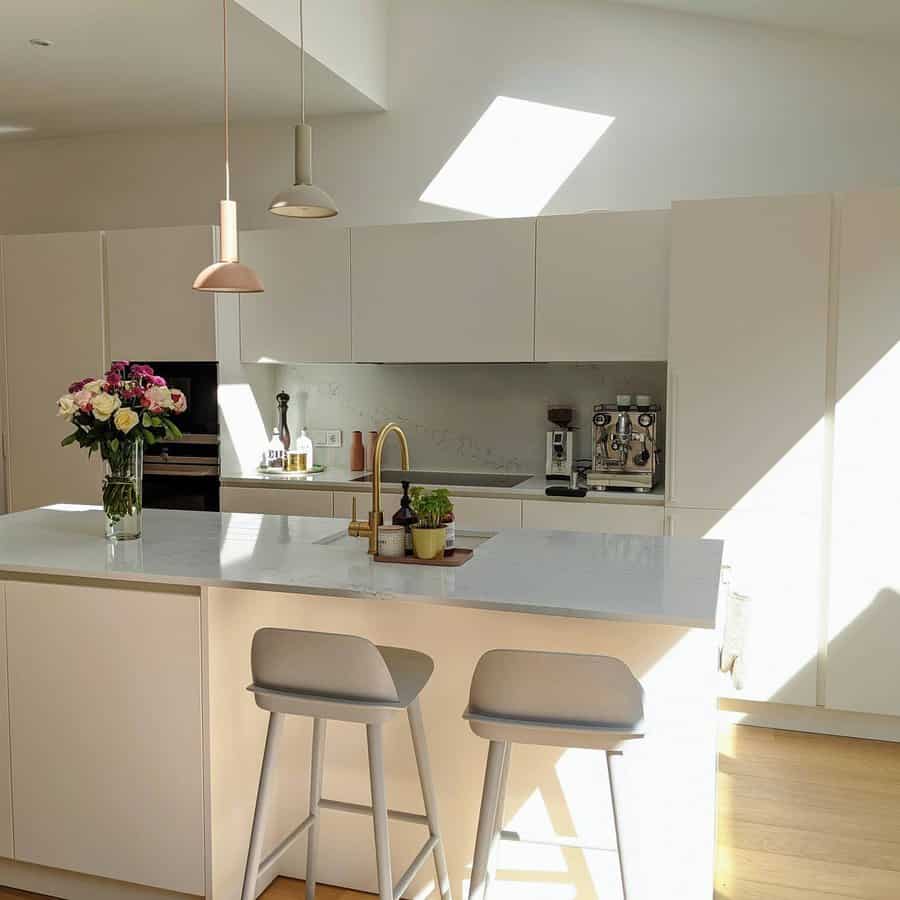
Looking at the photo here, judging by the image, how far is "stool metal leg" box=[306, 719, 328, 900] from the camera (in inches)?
91.3

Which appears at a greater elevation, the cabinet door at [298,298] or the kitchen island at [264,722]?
the cabinet door at [298,298]

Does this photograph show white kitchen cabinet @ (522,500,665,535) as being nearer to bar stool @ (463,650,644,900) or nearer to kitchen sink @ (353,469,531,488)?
kitchen sink @ (353,469,531,488)

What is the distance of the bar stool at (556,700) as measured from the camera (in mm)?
1802

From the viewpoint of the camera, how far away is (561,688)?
1820 millimetres

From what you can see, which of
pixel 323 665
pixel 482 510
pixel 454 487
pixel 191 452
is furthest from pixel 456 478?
pixel 323 665

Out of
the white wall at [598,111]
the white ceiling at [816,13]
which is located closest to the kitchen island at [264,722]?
the white wall at [598,111]

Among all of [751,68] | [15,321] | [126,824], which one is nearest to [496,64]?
[751,68]

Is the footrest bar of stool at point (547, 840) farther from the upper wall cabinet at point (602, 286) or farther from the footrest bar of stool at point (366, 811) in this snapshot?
the upper wall cabinet at point (602, 286)

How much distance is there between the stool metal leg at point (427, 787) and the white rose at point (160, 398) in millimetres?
1176

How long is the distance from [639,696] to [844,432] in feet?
7.03

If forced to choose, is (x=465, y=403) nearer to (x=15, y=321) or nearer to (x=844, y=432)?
(x=844, y=432)

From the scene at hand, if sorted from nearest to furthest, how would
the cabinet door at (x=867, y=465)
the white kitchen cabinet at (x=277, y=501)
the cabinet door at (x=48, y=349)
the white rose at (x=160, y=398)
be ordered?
the white rose at (x=160, y=398), the cabinet door at (x=867, y=465), the white kitchen cabinet at (x=277, y=501), the cabinet door at (x=48, y=349)

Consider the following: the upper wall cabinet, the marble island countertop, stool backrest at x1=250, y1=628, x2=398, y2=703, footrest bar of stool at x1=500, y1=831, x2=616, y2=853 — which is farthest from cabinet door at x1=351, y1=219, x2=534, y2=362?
stool backrest at x1=250, y1=628, x2=398, y2=703

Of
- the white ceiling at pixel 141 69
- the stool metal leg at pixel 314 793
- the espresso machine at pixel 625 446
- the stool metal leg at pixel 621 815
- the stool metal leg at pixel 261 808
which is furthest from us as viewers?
the espresso machine at pixel 625 446
